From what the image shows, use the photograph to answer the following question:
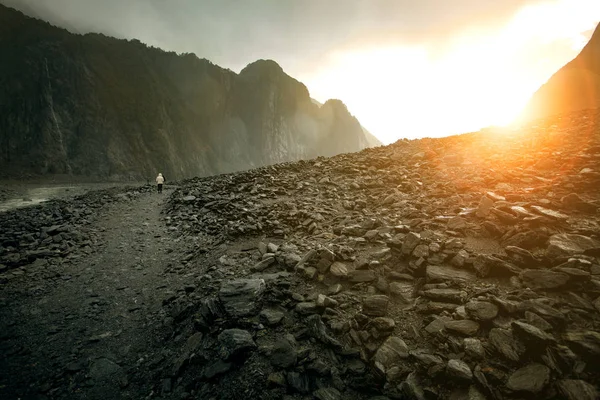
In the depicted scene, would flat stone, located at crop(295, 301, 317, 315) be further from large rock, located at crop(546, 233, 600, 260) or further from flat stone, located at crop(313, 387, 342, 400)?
large rock, located at crop(546, 233, 600, 260)

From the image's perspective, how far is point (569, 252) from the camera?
4875mm

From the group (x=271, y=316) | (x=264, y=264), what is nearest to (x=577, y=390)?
(x=271, y=316)

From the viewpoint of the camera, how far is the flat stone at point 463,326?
404 cm

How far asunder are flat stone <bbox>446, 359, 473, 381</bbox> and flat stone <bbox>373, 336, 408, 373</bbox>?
607mm

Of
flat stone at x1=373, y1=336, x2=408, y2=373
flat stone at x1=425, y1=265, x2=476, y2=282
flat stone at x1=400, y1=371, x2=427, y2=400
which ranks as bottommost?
flat stone at x1=400, y1=371, x2=427, y2=400

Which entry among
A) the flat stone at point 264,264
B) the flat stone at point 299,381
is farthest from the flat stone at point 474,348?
the flat stone at point 264,264

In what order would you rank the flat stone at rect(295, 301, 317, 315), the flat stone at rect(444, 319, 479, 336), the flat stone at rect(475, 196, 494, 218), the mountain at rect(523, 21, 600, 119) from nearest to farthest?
the flat stone at rect(444, 319, 479, 336) → the flat stone at rect(295, 301, 317, 315) → the flat stone at rect(475, 196, 494, 218) → the mountain at rect(523, 21, 600, 119)

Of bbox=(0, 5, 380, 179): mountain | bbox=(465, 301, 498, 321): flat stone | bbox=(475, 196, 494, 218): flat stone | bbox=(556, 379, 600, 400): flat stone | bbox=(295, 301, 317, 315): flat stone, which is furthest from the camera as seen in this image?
bbox=(0, 5, 380, 179): mountain

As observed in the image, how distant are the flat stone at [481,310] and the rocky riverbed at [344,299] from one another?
0.03 meters

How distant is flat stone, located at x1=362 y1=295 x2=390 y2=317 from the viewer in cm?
488

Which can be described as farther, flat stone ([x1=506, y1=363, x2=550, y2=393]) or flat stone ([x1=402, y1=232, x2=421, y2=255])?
flat stone ([x1=402, y1=232, x2=421, y2=255])

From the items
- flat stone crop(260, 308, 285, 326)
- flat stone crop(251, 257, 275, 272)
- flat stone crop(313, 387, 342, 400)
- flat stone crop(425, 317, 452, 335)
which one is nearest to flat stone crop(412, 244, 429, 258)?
flat stone crop(425, 317, 452, 335)

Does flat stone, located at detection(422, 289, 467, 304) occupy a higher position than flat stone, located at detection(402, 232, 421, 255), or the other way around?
flat stone, located at detection(402, 232, 421, 255)

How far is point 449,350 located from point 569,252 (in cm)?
322
